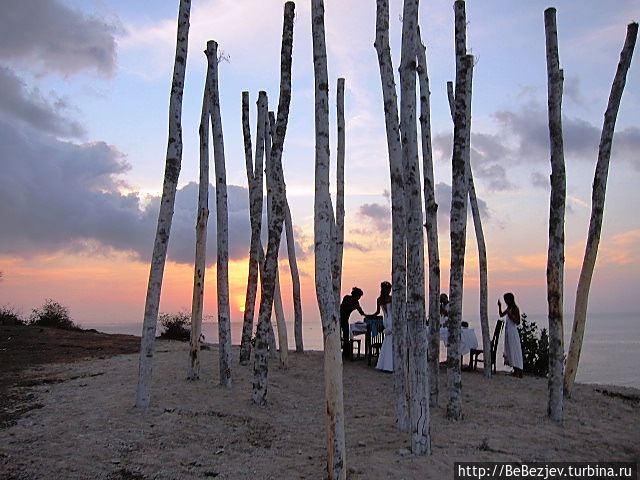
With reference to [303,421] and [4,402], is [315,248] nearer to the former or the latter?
[303,421]

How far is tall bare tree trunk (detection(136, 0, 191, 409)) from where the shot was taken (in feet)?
27.6

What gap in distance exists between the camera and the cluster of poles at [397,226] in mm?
6871

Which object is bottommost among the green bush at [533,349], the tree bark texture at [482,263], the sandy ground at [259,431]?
the sandy ground at [259,431]

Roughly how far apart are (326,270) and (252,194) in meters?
5.63

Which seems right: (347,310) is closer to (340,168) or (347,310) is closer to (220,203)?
(340,168)

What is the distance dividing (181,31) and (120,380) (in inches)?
244

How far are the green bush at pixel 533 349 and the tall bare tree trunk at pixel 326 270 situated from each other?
32.4 ft

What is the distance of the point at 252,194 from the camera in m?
11.8

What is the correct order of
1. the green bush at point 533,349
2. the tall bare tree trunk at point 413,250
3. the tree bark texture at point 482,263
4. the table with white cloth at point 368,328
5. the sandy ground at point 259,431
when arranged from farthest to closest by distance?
the green bush at point 533,349, the table with white cloth at point 368,328, the tree bark texture at point 482,263, the tall bare tree trunk at point 413,250, the sandy ground at point 259,431

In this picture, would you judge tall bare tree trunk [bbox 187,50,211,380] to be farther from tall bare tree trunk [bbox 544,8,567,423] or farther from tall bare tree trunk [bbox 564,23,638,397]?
tall bare tree trunk [bbox 564,23,638,397]

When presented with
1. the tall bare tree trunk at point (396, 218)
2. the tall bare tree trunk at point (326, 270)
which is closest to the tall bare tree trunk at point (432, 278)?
the tall bare tree trunk at point (396, 218)

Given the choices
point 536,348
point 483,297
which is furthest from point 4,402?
point 536,348

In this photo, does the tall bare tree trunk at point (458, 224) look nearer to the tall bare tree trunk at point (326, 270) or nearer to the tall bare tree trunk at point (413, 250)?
→ the tall bare tree trunk at point (413, 250)

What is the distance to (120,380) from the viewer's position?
10.7 meters
